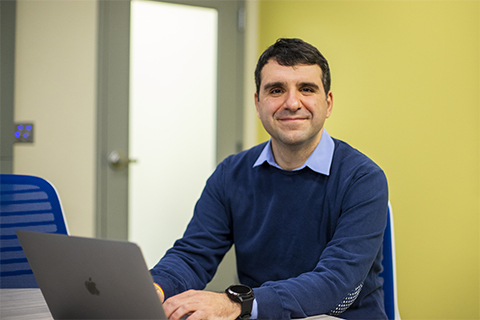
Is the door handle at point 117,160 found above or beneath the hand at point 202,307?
above

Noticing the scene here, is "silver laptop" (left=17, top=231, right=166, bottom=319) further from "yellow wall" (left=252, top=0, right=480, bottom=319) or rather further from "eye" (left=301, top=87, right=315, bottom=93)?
"yellow wall" (left=252, top=0, right=480, bottom=319)

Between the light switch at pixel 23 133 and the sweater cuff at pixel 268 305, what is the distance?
219 centimetres

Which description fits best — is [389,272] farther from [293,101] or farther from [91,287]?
[91,287]

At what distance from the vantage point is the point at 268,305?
97 cm

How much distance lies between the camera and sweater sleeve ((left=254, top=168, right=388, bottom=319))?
99 centimetres

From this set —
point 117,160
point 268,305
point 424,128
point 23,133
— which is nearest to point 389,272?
point 268,305

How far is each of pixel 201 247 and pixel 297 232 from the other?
291 mm

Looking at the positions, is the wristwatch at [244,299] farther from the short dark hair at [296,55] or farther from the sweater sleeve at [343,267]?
the short dark hair at [296,55]

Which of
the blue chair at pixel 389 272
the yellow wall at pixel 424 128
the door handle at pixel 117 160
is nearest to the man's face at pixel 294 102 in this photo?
the blue chair at pixel 389 272

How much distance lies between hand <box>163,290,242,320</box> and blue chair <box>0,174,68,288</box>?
714 millimetres

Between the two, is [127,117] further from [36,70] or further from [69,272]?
[69,272]

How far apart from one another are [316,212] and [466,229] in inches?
29.9

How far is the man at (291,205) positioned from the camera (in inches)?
47.3

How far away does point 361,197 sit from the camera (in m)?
1.22
